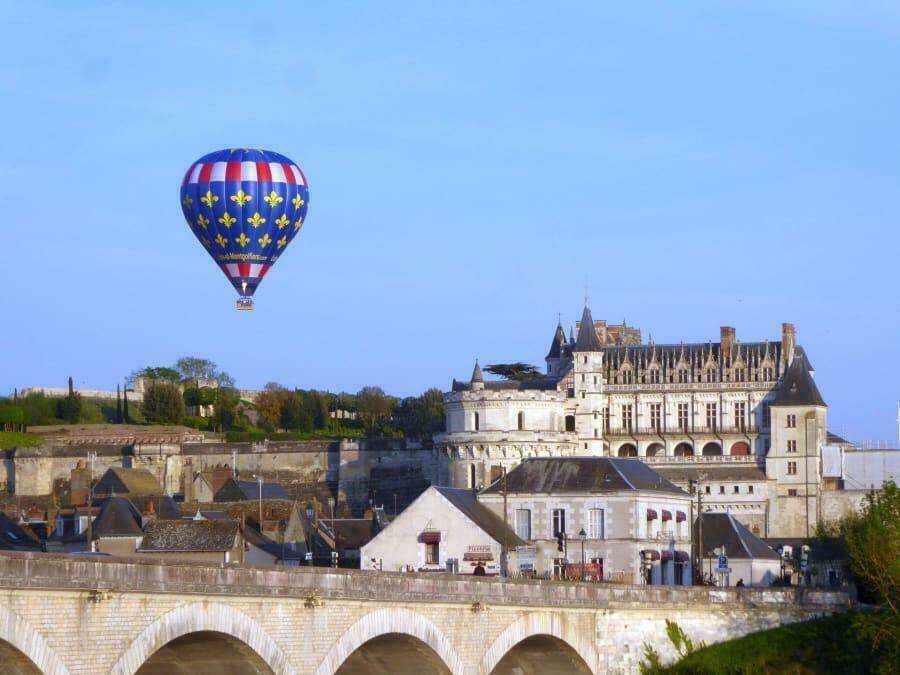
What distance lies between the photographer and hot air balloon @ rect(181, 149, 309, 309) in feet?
151

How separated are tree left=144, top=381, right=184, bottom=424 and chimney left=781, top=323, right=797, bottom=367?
32.2 metres

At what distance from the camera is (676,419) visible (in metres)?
91.6

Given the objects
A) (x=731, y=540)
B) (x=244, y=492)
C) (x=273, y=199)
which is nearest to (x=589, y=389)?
(x=244, y=492)

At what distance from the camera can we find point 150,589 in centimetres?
2520

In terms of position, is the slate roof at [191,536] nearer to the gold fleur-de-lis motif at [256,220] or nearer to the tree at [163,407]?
the gold fleur-de-lis motif at [256,220]

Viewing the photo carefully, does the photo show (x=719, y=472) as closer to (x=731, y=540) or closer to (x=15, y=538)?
(x=731, y=540)

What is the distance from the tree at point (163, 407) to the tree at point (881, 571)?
6858cm

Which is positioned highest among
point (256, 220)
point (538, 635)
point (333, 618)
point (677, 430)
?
point (256, 220)

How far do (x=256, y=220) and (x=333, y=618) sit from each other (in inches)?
730

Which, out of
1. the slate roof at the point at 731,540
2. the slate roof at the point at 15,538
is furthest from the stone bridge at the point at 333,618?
the slate roof at the point at 15,538

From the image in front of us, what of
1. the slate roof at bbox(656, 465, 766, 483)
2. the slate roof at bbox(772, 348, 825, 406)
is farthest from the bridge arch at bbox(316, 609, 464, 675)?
the slate roof at bbox(772, 348, 825, 406)

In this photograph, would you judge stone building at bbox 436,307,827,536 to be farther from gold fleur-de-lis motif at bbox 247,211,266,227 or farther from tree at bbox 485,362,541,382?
gold fleur-de-lis motif at bbox 247,211,266,227

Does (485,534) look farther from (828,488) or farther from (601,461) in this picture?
(828,488)

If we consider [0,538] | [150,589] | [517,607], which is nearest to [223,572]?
[150,589]
